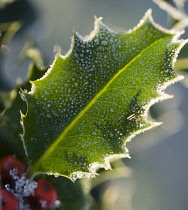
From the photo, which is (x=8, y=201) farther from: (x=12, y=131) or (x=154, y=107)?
(x=154, y=107)

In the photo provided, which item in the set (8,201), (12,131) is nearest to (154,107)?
(12,131)

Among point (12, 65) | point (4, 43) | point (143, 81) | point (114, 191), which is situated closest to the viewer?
point (143, 81)

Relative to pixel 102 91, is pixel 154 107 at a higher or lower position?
higher

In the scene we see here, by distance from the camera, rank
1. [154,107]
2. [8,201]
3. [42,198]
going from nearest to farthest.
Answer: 1. [8,201]
2. [42,198]
3. [154,107]

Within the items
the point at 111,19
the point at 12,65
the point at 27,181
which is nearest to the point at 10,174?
the point at 27,181

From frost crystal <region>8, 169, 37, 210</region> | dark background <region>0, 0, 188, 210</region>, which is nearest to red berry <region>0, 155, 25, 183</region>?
frost crystal <region>8, 169, 37, 210</region>

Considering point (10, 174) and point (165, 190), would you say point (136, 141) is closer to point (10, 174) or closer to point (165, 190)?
point (10, 174)

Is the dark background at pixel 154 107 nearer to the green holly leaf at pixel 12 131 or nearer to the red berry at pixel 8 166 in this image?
the green holly leaf at pixel 12 131

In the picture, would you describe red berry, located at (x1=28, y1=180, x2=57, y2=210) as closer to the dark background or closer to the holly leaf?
the holly leaf
